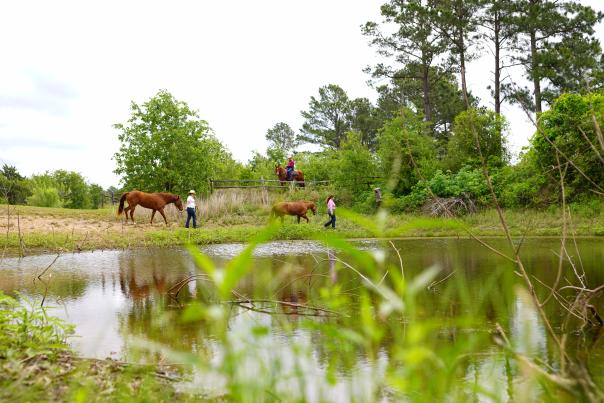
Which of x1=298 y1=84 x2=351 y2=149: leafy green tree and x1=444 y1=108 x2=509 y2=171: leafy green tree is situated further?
x1=298 y1=84 x2=351 y2=149: leafy green tree

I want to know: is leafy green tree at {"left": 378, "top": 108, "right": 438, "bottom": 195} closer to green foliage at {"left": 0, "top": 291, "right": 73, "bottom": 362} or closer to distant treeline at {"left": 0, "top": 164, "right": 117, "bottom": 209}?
green foliage at {"left": 0, "top": 291, "right": 73, "bottom": 362}

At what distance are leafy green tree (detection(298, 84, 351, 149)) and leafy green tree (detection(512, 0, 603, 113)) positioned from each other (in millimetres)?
23736

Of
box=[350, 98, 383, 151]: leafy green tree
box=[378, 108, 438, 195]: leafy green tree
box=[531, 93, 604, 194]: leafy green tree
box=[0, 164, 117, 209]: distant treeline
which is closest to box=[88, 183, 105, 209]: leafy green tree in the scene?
box=[0, 164, 117, 209]: distant treeline

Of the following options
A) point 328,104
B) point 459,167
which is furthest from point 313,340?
point 328,104

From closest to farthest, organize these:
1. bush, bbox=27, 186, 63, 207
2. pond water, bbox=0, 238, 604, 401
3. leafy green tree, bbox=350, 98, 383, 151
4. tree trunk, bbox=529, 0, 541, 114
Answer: pond water, bbox=0, 238, 604, 401, tree trunk, bbox=529, 0, 541, 114, bush, bbox=27, 186, 63, 207, leafy green tree, bbox=350, 98, 383, 151

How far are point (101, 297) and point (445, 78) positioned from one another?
31979 millimetres

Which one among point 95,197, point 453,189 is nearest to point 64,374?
point 453,189

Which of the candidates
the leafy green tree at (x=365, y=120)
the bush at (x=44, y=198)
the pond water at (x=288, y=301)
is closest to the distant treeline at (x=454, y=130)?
the pond water at (x=288, y=301)

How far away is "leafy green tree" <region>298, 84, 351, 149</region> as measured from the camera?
169ft

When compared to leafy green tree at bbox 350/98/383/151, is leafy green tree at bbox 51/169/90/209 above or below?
below

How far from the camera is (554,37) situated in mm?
28984

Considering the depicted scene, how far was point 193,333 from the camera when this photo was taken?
17.0 feet

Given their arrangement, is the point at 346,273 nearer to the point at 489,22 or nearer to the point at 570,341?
the point at 570,341

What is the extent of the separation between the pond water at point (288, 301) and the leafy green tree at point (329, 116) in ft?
126
